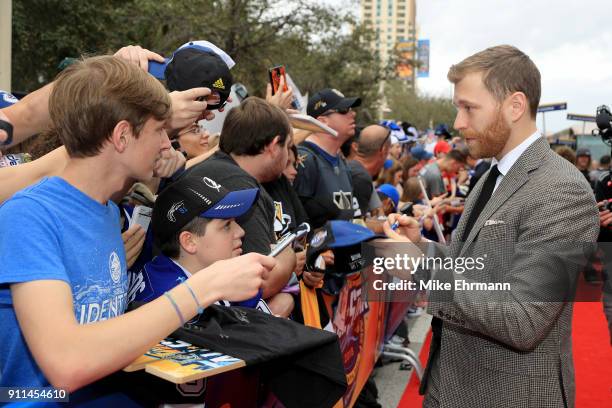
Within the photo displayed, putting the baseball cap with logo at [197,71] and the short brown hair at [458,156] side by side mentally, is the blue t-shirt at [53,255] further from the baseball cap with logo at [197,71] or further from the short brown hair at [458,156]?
the short brown hair at [458,156]

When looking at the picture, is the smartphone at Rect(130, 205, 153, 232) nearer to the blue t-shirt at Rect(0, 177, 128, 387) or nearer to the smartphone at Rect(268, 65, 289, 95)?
the blue t-shirt at Rect(0, 177, 128, 387)

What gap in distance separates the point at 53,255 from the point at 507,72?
1829 millimetres

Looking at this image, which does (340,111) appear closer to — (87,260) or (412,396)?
(412,396)

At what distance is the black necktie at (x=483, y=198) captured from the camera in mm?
2723

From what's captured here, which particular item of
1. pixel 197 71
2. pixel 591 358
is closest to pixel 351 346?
pixel 197 71

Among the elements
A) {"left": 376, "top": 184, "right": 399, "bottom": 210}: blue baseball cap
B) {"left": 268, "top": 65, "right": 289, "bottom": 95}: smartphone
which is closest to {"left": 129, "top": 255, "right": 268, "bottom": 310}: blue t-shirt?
{"left": 268, "top": 65, "right": 289, "bottom": 95}: smartphone

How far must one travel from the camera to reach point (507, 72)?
255 centimetres

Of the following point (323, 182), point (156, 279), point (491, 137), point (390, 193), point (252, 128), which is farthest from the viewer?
point (390, 193)

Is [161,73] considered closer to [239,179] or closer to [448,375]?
[239,179]

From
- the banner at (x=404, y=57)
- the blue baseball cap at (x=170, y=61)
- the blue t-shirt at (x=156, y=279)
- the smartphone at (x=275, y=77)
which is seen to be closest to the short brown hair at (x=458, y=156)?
the smartphone at (x=275, y=77)

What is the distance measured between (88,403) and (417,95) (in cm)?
9172

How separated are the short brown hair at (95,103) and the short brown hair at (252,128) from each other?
164 centimetres

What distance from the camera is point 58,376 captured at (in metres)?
1.56

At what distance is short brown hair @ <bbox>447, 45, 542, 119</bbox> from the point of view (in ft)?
8.36
